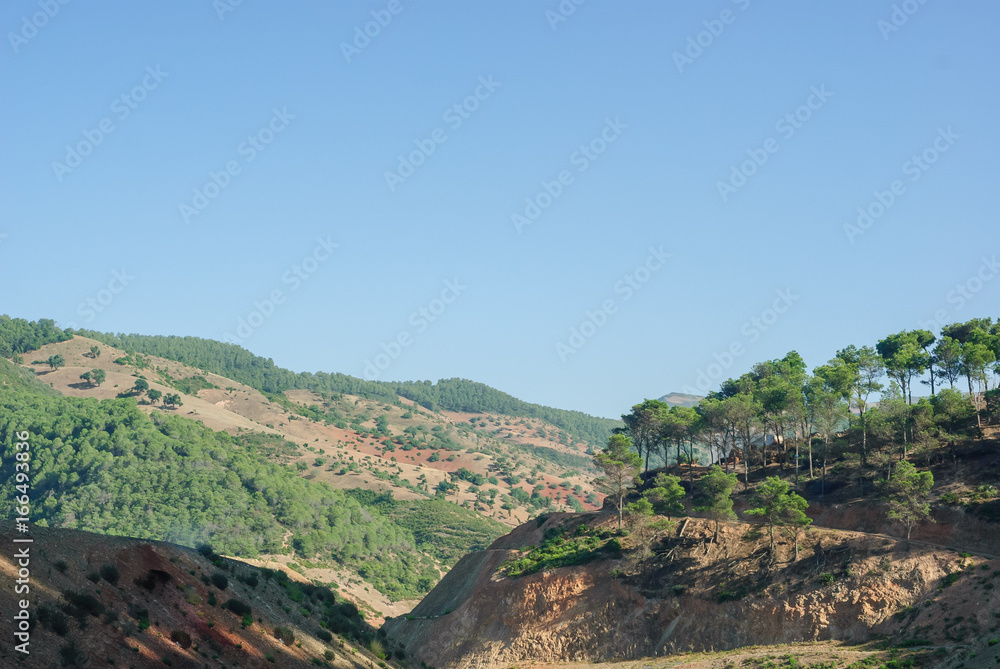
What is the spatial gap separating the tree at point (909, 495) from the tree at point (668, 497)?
724 inches

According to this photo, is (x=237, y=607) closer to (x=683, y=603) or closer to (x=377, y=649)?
(x=377, y=649)

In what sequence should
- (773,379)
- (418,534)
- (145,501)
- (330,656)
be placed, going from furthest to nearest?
(418,534)
(145,501)
(773,379)
(330,656)

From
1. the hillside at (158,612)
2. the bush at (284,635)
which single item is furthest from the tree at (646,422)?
the bush at (284,635)

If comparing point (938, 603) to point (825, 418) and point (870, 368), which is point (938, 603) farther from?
point (870, 368)

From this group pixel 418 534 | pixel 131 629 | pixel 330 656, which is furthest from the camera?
pixel 418 534

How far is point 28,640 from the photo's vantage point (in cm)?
2950

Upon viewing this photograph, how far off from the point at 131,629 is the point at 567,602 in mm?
46152

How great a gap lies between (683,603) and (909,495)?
20.2m

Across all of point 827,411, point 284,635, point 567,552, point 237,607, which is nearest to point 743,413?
point 827,411

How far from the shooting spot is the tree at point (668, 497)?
7838cm

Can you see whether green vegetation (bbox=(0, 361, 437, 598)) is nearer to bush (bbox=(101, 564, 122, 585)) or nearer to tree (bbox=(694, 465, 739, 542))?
tree (bbox=(694, 465, 739, 542))

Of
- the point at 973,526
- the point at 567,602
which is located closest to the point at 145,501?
the point at 567,602

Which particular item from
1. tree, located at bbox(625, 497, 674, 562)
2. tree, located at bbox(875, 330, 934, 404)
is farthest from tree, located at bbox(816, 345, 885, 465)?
tree, located at bbox(625, 497, 674, 562)

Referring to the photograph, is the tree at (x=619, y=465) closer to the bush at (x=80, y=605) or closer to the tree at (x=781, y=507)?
the tree at (x=781, y=507)
